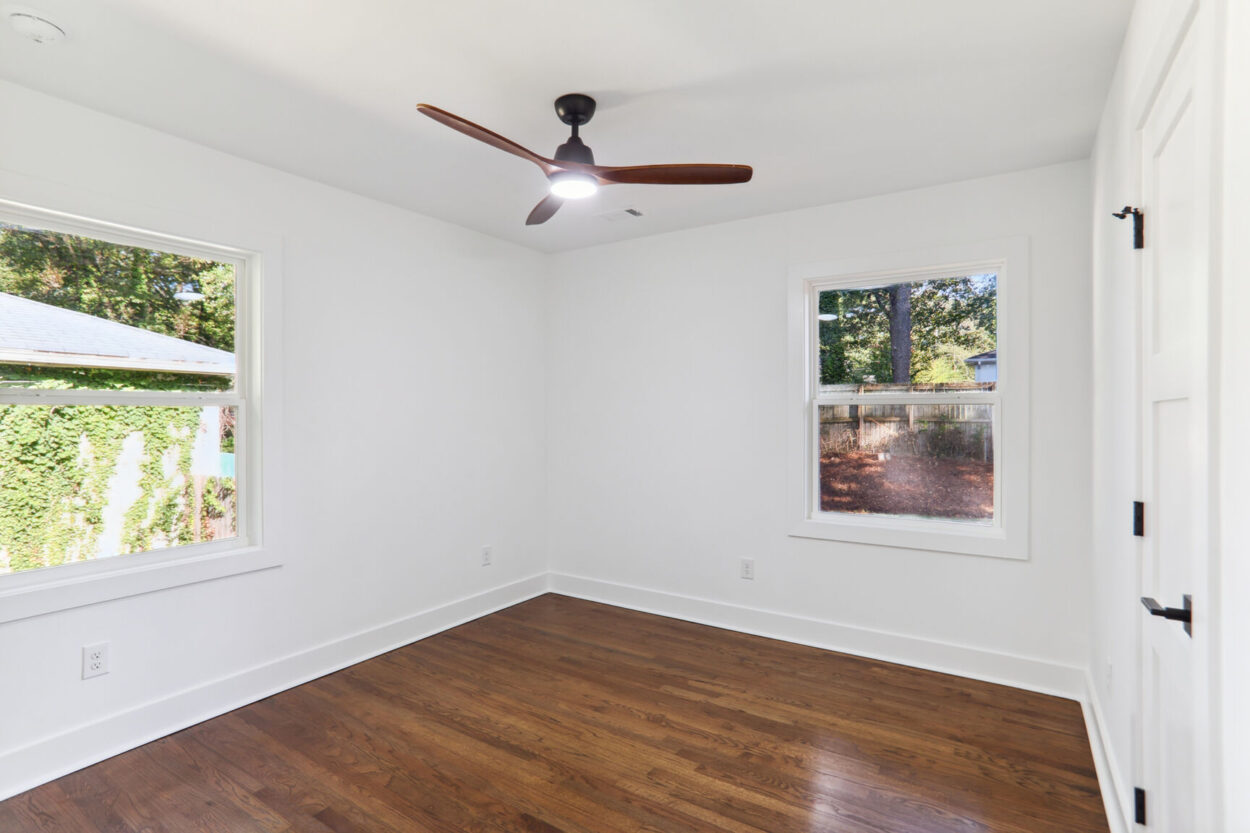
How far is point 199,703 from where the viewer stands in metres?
2.82

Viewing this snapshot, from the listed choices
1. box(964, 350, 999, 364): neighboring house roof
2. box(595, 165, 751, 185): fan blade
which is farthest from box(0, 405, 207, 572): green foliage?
box(964, 350, 999, 364): neighboring house roof

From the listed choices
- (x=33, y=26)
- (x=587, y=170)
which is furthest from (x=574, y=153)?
(x=33, y=26)

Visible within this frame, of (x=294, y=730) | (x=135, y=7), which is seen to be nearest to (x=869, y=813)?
(x=294, y=730)

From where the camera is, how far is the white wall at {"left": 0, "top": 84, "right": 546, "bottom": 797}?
2.44 metres

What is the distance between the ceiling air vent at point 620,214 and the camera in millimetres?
3746

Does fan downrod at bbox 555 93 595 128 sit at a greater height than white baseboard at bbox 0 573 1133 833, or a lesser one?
greater

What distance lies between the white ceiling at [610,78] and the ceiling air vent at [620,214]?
662 mm

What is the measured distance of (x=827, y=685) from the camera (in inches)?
125

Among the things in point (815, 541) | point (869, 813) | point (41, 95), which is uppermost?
point (41, 95)

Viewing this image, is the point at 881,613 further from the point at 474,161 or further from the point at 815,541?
the point at 474,161

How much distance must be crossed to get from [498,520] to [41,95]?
3057 millimetres

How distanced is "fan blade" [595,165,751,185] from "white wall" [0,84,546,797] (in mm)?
A: 1514

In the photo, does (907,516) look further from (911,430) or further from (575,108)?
(575,108)

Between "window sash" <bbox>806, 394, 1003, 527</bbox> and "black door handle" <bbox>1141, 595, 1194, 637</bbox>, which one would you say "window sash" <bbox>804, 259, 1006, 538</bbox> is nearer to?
"window sash" <bbox>806, 394, 1003, 527</bbox>
